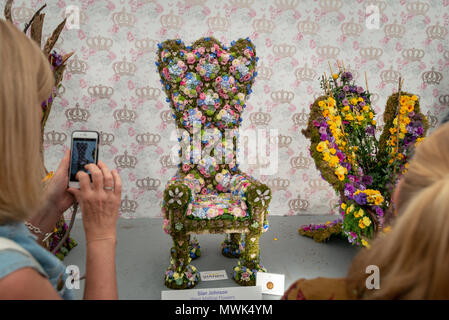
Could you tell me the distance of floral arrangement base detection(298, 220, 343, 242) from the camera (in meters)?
2.81

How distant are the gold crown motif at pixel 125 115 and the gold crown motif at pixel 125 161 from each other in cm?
37

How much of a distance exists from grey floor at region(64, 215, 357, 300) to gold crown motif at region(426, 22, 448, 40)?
2.83m

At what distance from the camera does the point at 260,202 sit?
2020mm

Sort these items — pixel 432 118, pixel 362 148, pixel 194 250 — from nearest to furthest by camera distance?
pixel 362 148 < pixel 194 250 < pixel 432 118

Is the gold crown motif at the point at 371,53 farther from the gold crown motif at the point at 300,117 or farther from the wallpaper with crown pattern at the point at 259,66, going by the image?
the gold crown motif at the point at 300,117

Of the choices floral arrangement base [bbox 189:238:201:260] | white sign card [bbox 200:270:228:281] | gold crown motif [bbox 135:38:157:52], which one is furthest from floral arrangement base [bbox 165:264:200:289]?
gold crown motif [bbox 135:38:157:52]

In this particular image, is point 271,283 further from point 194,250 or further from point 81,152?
point 81,152

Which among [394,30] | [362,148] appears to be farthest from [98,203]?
[394,30]

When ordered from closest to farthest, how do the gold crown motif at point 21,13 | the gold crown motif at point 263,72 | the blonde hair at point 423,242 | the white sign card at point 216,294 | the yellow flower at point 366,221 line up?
1. the blonde hair at point 423,242
2. the white sign card at point 216,294
3. the yellow flower at point 366,221
4. the gold crown motif at point 21,13
5. the gold crown motif at point 263,72

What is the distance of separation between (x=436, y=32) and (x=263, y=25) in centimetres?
217

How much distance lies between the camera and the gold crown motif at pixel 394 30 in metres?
3.54

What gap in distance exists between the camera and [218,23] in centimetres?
333

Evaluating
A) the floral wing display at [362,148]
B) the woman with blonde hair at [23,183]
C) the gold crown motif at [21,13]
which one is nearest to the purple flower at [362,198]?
the floral wing display at [362,148]
